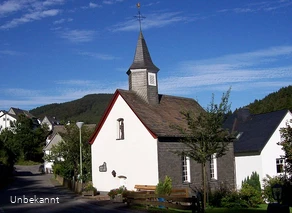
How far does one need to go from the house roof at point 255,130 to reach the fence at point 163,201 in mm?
13717

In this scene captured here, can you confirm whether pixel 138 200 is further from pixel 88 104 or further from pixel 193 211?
pixel 88 104

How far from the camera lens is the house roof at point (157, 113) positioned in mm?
26086

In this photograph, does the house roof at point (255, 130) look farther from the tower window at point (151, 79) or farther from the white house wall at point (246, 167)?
the tower window at point (151, 79)

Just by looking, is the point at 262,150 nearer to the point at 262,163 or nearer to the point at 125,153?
the point at 262,163

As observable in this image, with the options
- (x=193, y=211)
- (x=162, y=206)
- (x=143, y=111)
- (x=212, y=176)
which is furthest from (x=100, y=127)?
(x=193, y=211)

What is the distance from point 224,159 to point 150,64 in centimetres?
928

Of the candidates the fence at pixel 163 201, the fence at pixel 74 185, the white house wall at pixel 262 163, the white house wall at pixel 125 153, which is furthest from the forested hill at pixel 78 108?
the fence at pixel 163 201

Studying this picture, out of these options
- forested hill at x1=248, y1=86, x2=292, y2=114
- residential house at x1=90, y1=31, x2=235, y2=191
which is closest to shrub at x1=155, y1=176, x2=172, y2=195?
residential house at x1=90, y1=31, x2=235, y2=191

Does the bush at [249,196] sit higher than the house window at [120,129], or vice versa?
the house window at [120,129]

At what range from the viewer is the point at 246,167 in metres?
32.9

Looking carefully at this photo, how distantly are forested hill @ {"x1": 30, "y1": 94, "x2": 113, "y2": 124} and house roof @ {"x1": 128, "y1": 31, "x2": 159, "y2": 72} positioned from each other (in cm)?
12521

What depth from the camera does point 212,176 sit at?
96.3ft

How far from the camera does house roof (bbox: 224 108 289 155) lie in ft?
109

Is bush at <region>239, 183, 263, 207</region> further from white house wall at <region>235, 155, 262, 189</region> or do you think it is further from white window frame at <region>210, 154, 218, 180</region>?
white house wall at <region>235, 155, 262, 189</region>
